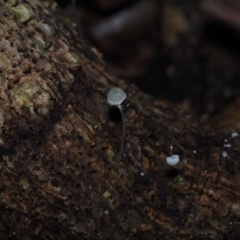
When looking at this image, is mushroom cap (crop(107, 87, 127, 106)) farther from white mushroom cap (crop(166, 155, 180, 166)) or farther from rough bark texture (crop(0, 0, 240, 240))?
white mushroom cap (crop(166, 155, 180, 166))

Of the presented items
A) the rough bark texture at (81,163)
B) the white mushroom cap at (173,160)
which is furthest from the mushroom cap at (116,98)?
the white mushroom cap at (173,160)

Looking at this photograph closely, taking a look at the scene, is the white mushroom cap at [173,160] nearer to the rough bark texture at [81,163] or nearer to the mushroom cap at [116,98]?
the rough bark texture at [81,163]

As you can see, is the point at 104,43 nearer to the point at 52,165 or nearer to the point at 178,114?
the point at 178,114

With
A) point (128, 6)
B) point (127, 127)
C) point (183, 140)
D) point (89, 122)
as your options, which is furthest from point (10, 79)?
point (128, 6)

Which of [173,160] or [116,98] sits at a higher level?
[116,98]

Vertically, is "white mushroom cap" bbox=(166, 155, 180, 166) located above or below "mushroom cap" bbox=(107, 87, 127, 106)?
below

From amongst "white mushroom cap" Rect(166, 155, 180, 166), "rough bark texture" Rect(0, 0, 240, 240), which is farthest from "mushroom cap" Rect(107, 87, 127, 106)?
"white mushroom cap" Rect(166, 155, 180, 166)

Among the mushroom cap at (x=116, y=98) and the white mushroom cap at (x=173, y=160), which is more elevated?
the mushroom cap at (x=116, y=98)

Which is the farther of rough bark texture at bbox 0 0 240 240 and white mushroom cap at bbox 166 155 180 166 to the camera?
white mushroom cap at bbox 166 155 180 166
